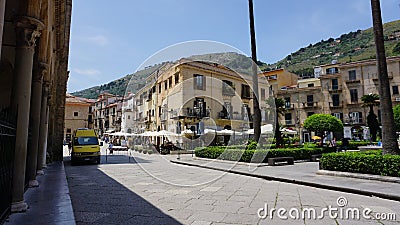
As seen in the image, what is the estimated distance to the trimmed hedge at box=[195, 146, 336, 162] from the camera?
14898 millimetres

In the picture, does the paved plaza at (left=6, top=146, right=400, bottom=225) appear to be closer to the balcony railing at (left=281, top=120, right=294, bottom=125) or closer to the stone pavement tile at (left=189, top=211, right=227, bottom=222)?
the stone pavement tile at (left=189, top=211, right=227, bottom=222)

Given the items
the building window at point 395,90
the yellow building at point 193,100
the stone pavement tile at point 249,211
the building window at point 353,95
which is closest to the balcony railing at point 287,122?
the building window at point 353,95

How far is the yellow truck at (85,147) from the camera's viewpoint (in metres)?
17.2

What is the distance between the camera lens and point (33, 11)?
18.5ft

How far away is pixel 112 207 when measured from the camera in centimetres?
598

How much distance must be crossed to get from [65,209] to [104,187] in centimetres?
340

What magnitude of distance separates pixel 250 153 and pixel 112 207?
10.0 metres

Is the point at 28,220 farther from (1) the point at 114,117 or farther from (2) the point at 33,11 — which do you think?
(1) the point at 114,117

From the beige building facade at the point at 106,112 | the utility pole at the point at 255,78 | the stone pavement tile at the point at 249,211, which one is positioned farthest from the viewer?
the beige building facade at the point at 106,112

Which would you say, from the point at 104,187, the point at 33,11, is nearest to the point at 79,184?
the point at 104,187

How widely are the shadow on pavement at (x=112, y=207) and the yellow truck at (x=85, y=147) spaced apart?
30.2 feet

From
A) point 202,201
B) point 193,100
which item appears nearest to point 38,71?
point 202,201

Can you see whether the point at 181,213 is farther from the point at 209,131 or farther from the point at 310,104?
the point at 310,104

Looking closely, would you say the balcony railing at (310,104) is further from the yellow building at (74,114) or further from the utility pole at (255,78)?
the yellow building at (74,114)
